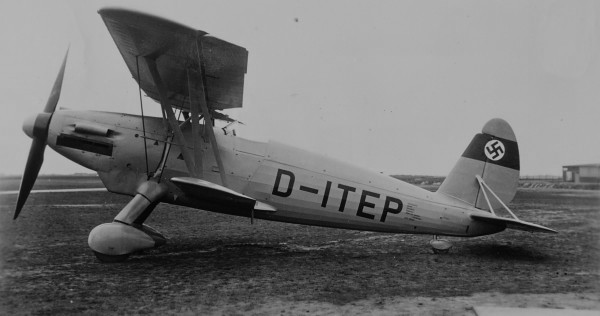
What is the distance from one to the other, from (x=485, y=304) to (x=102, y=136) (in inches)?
223

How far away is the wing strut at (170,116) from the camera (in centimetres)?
584

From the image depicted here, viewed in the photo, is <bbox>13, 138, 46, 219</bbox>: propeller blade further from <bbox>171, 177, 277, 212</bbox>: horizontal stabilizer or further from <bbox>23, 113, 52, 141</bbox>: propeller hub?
<bbox>171, 177, 277, 212</bbox>: horizontal stabilizer

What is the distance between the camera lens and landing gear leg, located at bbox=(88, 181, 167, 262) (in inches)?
223

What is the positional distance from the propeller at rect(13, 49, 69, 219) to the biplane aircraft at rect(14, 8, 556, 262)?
15 millimetres

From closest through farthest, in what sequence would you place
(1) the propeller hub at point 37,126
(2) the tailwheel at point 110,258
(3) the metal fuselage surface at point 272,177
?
(2) the tailwheel at point 110,258 → (1) the propeller hub at point 37,126 → (3) the metal fuselage surface at point 272,177

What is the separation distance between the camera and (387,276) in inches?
214

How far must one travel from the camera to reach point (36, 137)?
21.5ft

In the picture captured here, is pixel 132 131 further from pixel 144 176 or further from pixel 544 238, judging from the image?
pixel 544 238

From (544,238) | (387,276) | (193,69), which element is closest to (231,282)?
(387,276)

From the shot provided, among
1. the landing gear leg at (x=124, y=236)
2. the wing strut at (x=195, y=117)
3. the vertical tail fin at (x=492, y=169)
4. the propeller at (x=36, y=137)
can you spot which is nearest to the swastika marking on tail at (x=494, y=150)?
the vertical tail fin at (x=492, y=169)

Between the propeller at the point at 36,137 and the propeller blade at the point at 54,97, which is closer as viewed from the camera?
the propeller at the point at 36,137

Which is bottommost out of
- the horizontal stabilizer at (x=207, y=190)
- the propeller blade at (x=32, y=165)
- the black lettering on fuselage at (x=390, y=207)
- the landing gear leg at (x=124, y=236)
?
the landing gear leg at (x=124, y=236)

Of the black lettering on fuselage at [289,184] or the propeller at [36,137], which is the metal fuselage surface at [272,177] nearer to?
the black lettering on fuselage at [289,184]

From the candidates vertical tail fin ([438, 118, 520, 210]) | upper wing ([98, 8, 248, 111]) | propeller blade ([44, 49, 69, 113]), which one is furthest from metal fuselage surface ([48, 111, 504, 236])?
upper wing ([98, 8, 248, 111])
